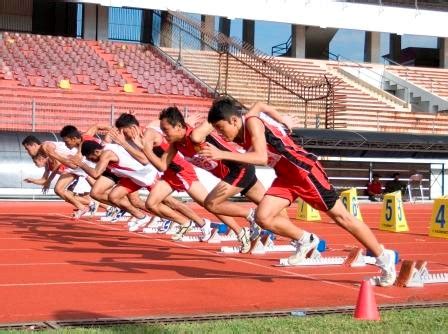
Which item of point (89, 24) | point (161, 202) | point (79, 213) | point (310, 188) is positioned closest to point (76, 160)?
point (161, 202)

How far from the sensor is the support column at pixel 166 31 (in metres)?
40.0

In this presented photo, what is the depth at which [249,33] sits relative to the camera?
153 feet

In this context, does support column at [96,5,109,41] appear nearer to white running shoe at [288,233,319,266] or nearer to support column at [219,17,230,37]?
support column at [219,17,230,37]

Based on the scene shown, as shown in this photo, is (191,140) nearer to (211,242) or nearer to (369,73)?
(211,242)

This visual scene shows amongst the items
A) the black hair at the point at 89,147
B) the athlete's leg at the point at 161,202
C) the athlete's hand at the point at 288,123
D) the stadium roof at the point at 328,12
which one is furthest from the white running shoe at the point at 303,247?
the stadium roof at the point at 328,12

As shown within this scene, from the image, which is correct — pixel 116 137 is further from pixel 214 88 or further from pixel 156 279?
pixel 214 88

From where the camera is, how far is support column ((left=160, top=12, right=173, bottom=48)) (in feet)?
131

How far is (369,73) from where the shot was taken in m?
43.9

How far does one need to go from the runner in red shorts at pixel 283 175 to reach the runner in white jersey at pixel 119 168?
5.66 meters

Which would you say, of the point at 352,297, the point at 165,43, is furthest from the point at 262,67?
the point at 352,297

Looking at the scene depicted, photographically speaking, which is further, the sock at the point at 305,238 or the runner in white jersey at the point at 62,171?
the runner in white jersey at the point at 62,171

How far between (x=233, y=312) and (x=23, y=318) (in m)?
1.59

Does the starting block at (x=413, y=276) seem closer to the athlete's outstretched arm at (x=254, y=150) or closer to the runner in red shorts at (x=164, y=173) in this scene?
the athlete's outstretched arm at (x=254, y=150)

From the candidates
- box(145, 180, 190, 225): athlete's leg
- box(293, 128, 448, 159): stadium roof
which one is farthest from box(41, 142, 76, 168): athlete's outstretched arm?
box(293, 128, 448, 159): stadium roof
